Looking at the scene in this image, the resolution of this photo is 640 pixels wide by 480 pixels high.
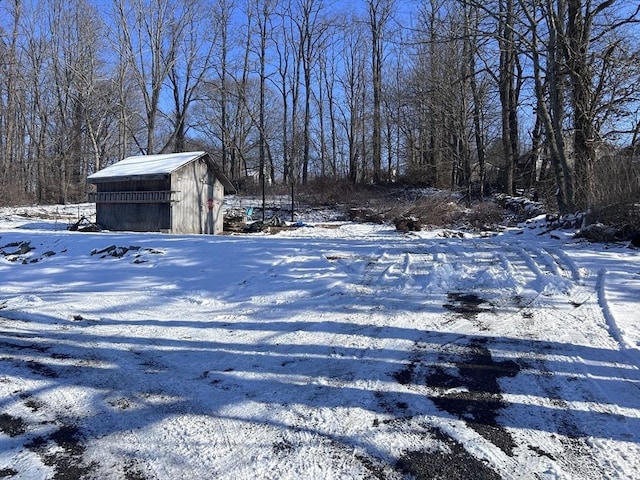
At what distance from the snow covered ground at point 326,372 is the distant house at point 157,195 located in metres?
9.90

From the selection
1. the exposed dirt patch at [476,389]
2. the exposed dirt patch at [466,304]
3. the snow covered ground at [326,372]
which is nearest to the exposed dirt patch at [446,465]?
the snow covered ground at [326,372]

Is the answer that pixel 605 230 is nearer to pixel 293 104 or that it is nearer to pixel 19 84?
pixel 293 104

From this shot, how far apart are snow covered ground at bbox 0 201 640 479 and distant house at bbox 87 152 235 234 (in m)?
9.90

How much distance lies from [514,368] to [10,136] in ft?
145

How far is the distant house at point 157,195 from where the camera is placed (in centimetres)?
1762

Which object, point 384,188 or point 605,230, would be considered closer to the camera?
point 605,230

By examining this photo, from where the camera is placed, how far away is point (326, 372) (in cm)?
382

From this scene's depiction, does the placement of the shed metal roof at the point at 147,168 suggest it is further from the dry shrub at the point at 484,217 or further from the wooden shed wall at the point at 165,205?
the dry shrub at the point at 484,217

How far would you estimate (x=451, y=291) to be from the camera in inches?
261

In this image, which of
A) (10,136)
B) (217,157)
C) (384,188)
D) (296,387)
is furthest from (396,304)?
(217,157)

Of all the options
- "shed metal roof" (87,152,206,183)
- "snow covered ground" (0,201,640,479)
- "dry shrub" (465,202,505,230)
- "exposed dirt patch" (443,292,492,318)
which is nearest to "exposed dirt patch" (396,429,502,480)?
"snow covered ground" (0,201,640,479)

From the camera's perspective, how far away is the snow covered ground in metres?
2.58

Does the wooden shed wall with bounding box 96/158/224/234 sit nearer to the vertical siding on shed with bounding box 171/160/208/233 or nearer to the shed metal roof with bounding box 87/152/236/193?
the vertical siding on shed with bounding box 171/160/208/233

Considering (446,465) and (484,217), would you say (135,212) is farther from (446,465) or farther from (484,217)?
(446,465)
